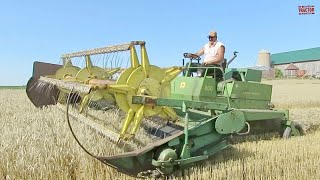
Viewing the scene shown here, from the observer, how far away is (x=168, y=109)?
4.60 m

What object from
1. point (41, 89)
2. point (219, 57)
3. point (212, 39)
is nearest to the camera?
point (219, 57)

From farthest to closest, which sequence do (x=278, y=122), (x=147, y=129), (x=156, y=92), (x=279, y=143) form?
(x=278, y=122) → (x=279, y=143) → (x=147, y=129) → (x=156, y=92)

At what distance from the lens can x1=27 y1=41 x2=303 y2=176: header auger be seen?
3.99 meters

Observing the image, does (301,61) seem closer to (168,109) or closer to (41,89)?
(41,89)

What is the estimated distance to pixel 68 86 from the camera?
4.14 meters

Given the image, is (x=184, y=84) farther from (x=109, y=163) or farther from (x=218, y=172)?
(x=109, y=163)

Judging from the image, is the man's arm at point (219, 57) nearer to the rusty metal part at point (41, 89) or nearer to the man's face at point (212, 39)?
the man's face at point (212, 39)

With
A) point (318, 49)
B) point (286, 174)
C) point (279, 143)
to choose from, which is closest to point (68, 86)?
point (286, 174)

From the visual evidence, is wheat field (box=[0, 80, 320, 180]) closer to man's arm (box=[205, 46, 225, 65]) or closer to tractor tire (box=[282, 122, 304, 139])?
tractor tire (box=[282, 122, 304, 139])

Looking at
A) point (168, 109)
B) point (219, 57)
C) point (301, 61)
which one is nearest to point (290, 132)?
point (219, 57)

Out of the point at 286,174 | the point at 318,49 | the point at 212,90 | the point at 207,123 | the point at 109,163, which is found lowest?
the point at 286,174

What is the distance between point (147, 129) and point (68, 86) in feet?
5.47

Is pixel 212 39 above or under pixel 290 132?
above

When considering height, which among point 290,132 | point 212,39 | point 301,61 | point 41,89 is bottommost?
point 290,132
